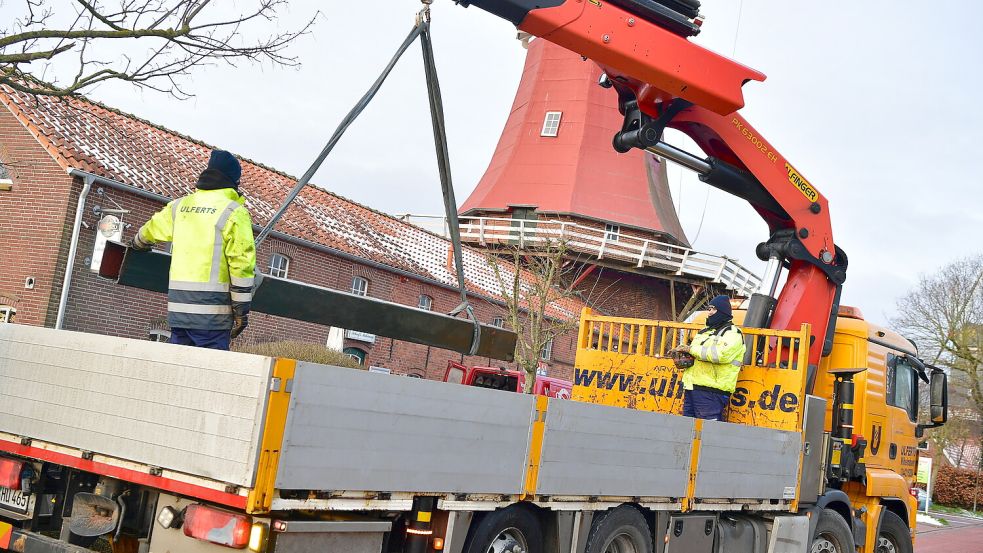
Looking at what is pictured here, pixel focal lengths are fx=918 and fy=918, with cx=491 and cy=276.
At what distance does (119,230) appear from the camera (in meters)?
20.0

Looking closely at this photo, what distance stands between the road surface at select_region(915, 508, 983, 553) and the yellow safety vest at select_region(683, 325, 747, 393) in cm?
1025

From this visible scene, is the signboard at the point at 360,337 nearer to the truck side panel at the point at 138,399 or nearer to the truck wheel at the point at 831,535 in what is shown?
the truck wheel at the point at 831,535

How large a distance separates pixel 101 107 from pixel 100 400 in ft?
70.3

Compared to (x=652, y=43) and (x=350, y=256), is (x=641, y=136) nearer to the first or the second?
(x=652, y=43)

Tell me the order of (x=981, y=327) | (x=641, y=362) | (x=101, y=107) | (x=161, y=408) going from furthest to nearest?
1. (x=981, y=327)
2. (x=101, y=107)
3. (x=641, y=362)
4. (x=161, y=408)

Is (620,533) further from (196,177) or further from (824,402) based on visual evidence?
(196,177)

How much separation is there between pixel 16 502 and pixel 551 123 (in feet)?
121

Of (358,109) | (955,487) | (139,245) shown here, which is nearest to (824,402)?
(358,109)

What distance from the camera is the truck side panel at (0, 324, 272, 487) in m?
4.24

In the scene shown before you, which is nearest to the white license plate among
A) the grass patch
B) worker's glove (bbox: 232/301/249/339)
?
worker's glove (bbox: 232/301/249/339)

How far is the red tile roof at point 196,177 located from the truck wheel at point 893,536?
12.9m

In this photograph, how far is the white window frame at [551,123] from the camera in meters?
40.4

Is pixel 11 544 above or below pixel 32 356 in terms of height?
below

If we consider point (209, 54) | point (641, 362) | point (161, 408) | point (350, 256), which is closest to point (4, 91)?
point (350, 256)
